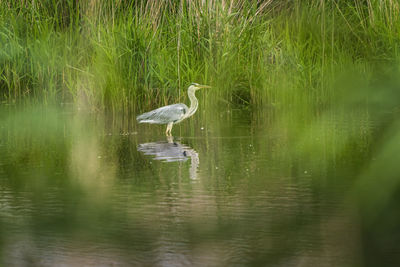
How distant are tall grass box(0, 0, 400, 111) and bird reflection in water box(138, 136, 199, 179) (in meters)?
2.29

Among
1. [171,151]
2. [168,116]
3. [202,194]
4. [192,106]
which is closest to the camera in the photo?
[202,194]

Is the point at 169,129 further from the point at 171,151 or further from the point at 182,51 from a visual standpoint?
the point at 182,51

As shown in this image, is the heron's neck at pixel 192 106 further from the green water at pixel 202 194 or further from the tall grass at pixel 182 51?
the tall grass at pixel 182 51

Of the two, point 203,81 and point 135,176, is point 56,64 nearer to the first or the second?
point 203,81

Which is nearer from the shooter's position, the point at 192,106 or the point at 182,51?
the point at 192,106

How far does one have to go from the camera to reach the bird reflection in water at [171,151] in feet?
23.7

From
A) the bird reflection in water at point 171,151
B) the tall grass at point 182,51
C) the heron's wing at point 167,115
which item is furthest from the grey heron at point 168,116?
the tall grass at point 182,51

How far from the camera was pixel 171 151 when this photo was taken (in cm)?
771

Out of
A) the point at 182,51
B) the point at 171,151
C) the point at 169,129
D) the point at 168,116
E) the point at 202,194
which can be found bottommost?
the point at 202,194

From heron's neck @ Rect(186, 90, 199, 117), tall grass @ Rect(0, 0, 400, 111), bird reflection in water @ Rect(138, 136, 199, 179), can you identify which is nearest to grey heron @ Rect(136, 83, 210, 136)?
heron's neck @ Rect(186, 90, 199, 117)

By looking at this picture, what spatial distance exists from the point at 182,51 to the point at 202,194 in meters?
5.33

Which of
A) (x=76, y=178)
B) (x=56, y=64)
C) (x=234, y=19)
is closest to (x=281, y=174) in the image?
(x=76, y=178)

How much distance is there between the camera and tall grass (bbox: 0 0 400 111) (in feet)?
35.4

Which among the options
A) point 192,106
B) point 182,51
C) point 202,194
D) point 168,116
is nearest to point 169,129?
point 168,116
